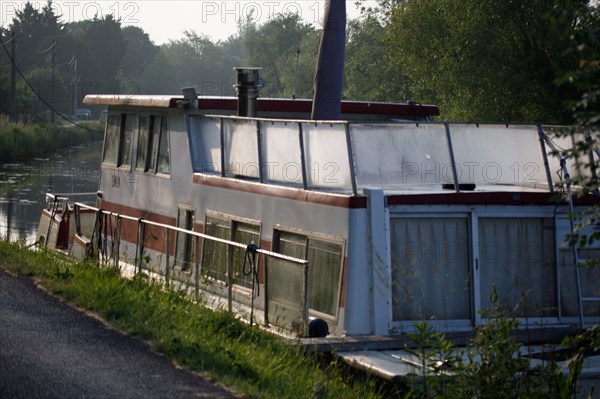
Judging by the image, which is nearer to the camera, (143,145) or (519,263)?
(519,263)

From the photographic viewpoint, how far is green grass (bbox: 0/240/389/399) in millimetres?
8242

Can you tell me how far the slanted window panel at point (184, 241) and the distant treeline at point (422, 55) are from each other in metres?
5.41

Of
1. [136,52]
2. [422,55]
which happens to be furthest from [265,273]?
[136,52]

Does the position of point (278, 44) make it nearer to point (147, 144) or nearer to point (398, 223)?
point (147, 144)

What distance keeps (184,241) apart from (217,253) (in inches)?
45.7

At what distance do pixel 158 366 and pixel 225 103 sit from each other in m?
7.25

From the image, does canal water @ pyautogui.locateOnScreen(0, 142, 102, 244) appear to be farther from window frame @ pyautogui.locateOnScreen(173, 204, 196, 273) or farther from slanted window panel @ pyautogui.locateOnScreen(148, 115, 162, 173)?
window frame @ pyautogui.locateOnScreen(173, 204, 196, 273)

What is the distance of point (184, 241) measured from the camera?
1410 cm

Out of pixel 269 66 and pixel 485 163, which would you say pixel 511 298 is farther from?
pixel 269 66

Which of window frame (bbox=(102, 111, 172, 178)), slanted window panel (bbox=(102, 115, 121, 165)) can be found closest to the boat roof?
window frame (bbox=(102, 111, 172, 178))

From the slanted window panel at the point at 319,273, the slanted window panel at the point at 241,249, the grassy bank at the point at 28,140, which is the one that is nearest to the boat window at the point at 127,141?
the slanted window panel at the point at 241,249

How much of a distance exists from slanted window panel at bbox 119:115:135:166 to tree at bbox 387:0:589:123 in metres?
17.7

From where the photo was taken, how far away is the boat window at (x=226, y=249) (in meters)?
12.3

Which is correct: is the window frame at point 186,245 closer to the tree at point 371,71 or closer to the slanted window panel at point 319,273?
the slanted window panel at point 319,273
